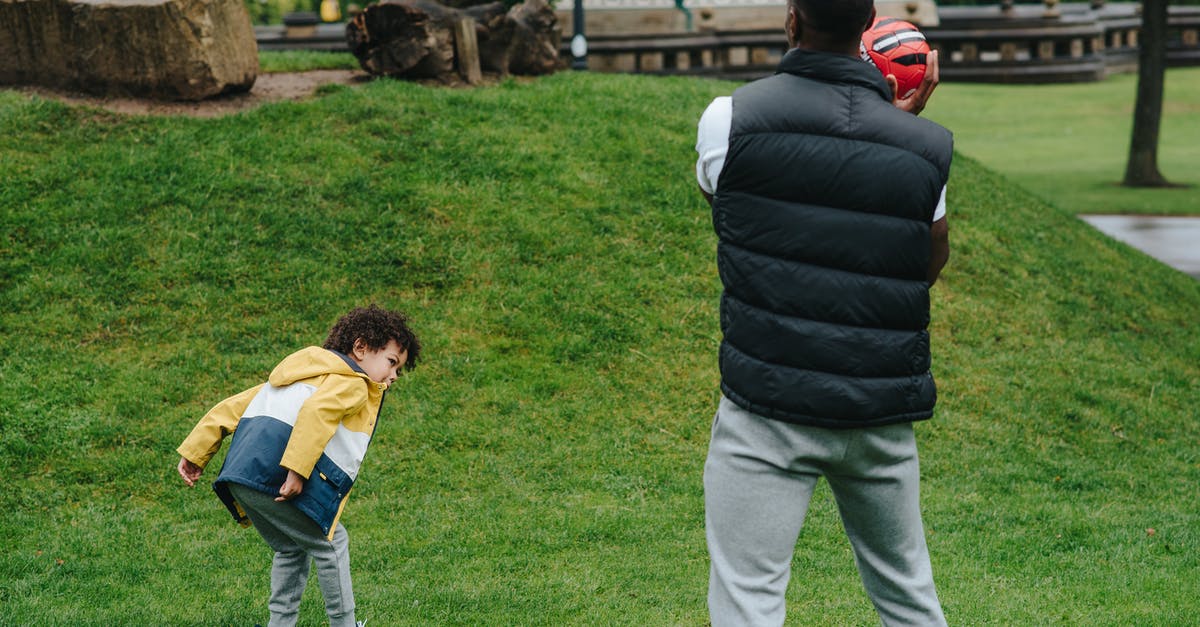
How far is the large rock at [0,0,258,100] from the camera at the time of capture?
9211 millimetres

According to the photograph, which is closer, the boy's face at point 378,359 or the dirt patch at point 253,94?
the boy's face at point 378,359

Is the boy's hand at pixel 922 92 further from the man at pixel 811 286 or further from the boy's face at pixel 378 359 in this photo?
the boy's face at pixel 378 359

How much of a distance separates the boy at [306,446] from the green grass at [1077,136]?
1209 centimetres

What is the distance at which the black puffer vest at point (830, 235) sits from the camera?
111 inches

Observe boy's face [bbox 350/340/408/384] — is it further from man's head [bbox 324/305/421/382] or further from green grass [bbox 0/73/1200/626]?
green grass [bbox 0/73/1200/626]

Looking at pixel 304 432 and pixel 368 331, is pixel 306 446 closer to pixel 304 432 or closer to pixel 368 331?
pixel 304 432

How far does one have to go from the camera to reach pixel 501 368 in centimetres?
716

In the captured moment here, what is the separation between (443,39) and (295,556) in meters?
7.21

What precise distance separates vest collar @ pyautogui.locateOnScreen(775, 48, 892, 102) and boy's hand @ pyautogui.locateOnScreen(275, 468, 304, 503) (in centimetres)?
195

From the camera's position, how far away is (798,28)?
2941mm

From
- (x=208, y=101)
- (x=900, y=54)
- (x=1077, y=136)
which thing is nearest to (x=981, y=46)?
(x=1077, y=136)

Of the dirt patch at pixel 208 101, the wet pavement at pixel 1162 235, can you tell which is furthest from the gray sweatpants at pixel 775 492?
the wet pavement at pixel 1162 235

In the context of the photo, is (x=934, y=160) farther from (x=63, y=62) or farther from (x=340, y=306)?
(x=63, y=62)

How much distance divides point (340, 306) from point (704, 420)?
7.89 feet
